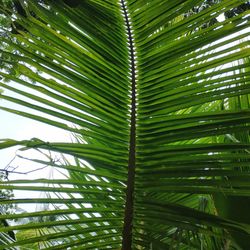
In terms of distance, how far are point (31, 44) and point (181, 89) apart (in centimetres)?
33

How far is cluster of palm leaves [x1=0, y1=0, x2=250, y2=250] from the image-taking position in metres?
0.87

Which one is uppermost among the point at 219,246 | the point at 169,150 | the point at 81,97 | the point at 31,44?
A: the point at 31,44

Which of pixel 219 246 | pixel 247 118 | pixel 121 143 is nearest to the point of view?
pixel 247 118

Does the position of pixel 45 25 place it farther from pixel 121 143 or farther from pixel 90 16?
pixel 121 143

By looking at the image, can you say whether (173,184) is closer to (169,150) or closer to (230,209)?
(169,150)

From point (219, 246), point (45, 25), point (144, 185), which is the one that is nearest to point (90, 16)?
point (45, 25)

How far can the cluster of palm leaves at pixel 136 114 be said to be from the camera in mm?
865

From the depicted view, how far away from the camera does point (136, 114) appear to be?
38.2 inches

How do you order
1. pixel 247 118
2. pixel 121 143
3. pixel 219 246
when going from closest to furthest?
pixel 247 118
pixel 121 143
pixel 219 246

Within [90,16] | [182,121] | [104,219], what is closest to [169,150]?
[182,121]

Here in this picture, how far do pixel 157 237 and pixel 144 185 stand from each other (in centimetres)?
14

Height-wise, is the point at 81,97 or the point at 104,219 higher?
the point at 81,97

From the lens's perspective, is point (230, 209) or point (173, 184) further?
point (230, 209)

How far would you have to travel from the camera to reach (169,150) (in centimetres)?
89
